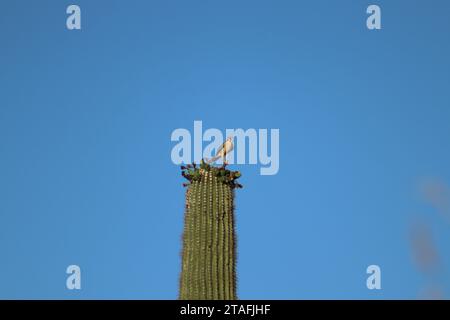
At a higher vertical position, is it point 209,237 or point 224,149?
point 224,149

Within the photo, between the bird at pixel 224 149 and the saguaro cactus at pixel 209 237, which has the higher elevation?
the bird at pixel 224 149

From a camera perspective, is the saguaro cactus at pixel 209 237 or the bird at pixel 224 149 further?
the bird at pixel 224 149

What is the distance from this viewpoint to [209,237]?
20172mm

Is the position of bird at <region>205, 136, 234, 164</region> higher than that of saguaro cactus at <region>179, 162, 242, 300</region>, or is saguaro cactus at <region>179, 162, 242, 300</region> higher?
bird at <region>205, 136, 234, 164</region>

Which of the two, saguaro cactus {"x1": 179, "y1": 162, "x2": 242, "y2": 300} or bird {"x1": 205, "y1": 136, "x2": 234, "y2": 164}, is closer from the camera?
saguaro cactus {"x1": 179, "y1": 162, "x2": 242, "y2": 300}

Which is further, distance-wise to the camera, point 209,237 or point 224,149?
point 224,149

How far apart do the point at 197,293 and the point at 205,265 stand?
2.18 feet

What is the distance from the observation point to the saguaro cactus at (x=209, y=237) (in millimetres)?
19625

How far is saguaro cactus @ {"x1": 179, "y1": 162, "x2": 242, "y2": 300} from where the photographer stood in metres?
19.6

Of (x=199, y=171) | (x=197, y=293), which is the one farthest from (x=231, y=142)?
(x=197, y=293)
